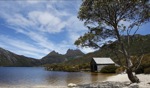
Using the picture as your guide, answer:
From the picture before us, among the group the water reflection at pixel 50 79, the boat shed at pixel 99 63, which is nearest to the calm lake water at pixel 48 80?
the water reflection at pixel 50 79

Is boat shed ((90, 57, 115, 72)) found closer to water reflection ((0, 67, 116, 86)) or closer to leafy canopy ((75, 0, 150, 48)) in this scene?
water reflection ((0, 67, 116, 86))

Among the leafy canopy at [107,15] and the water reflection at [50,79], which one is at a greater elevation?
the leafy canopy at [107,15]

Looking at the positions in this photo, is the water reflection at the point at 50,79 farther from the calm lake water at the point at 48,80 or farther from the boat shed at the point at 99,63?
the boat shed at the point at 99,63

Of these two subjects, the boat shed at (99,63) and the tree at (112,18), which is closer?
the tree at (112,18)

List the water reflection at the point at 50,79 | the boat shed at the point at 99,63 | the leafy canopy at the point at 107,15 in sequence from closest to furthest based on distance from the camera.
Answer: the leafy canopy at the point at 107,15 → the water reflection at the point at 50,79 → the boat shed at the point at 99,63

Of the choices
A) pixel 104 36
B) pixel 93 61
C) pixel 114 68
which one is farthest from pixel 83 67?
pixel 104 36

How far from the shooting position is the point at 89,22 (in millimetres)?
23609

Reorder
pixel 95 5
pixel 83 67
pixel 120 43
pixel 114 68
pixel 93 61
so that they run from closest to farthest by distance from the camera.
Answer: pixel 95 5, pixel 120 43, pixel 114 68, pixel 93 61, pixel 83 67

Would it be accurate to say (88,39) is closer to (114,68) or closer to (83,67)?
(114,68)

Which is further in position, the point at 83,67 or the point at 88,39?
the point at 83,67

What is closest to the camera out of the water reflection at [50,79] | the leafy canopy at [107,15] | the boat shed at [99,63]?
the leafy canopy at [107,15]

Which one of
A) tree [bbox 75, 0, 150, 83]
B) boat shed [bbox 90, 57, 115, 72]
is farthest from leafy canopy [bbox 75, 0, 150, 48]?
boat shed [bbox 90, 57, 115, 72]

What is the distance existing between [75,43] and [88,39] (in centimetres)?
144

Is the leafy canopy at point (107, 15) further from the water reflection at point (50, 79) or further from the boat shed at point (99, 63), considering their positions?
the boat shed at point (99, 63)
